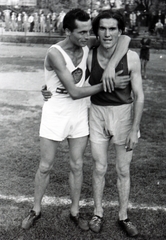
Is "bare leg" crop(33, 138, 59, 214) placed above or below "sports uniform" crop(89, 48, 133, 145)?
below

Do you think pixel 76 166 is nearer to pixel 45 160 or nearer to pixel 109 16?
pixel 45 160

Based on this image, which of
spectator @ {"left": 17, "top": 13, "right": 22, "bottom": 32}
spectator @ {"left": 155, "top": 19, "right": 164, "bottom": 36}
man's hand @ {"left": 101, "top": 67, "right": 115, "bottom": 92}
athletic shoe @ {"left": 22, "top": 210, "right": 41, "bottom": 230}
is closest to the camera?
man's hand @ {"left": 101, "top": 67, "right": 115, "bottom": 92}

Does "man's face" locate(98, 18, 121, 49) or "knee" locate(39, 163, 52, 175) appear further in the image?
"knee" locate(39, 163, 52, 175)

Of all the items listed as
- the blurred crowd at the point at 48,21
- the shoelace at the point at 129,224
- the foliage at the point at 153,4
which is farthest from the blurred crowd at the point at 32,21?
the shoelace at the point at 129,224

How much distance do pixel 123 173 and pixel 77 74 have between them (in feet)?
3.27

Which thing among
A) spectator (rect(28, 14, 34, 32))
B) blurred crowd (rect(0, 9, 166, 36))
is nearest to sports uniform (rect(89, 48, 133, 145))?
blurred crowd (rect(0, 9, 166, 36))

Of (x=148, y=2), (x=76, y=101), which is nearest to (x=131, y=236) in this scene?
(x=76, y=101)

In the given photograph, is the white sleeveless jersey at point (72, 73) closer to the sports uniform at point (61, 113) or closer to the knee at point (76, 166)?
the sports uniform at point (61, 113)

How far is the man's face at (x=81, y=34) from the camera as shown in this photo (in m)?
3.07

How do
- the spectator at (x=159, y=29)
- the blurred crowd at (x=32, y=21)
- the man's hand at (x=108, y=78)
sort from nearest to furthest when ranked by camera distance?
the man's hand at (x=108, y=78) < the spectator at (x=159, y=29) < the blurred crowd at (x=32, y=21)

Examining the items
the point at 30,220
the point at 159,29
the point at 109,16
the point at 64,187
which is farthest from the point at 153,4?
the point at 30,220

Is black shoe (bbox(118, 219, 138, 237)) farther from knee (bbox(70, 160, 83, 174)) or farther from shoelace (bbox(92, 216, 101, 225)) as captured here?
knee (bbox(70, 160, 83, 174))

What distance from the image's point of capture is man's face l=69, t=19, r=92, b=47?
3.07 metres

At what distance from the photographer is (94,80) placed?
325cm
